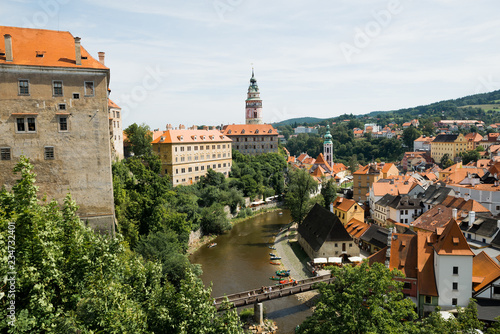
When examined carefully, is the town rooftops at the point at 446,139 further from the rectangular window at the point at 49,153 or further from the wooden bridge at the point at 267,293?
the rectangular window at the point at 49,153

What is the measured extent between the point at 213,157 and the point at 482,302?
1689 inches

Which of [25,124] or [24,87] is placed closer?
[24,87]

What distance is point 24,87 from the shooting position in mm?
19766

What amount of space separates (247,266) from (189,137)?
1066 inches

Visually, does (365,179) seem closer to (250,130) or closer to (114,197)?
(250,130)

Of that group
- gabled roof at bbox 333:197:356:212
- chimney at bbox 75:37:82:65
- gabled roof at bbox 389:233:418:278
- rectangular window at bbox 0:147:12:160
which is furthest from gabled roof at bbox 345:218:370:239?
rectangular window at bbox 0:147:12:160

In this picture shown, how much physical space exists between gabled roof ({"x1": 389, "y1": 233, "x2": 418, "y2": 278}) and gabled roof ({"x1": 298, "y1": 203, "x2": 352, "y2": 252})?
283 inches

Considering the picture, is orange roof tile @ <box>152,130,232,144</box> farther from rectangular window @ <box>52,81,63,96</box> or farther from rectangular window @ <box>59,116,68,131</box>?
rectangular window @ <box>52,81,63,96</box>

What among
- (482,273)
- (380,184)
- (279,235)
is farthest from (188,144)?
(482,273)

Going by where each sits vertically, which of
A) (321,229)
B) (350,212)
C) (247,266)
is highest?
(350,212)

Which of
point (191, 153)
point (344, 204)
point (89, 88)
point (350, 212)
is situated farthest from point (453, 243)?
point (191, 153)

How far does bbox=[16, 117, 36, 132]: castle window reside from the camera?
64.9ft

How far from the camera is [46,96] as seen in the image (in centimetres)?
2019

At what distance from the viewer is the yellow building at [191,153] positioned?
50438 millimetres
